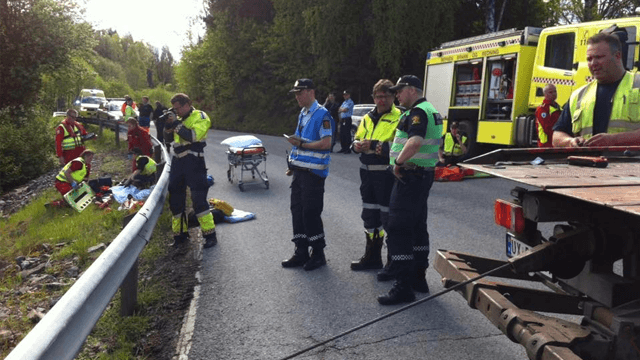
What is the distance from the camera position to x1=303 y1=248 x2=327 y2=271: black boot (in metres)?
5.74

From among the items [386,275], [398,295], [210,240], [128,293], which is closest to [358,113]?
[210,240]

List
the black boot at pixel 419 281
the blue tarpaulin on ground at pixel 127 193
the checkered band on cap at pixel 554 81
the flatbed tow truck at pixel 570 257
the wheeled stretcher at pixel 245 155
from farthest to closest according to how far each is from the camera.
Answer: the checkered band on cap at pixel 554 81 < the wheeled stretcher at pixel 245 155 < the blue tarpaulin on ground at pixel 127 193 < the black boot at pixel 419 281 < the flatbed tow truck at pixel 570 257

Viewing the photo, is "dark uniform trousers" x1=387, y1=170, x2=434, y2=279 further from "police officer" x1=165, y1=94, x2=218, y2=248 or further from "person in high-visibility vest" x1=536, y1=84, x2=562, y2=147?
"person in high-visibility vest" x1=536, y1=84, x2=562, y2=147

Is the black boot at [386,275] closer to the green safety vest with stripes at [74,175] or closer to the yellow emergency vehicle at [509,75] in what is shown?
the yellow emergency vehicle at [509,75]

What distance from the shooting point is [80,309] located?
2.45 metres

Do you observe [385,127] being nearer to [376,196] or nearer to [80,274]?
[376,196]

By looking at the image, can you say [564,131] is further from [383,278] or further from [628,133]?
[383,278]

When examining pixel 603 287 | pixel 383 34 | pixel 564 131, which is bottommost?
pixel 603 287

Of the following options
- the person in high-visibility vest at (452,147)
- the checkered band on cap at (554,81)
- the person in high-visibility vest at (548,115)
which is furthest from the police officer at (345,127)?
the person in high-visibility vest at (548,115)

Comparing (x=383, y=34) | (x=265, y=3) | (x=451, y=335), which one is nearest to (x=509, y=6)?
(x=383, y=34)

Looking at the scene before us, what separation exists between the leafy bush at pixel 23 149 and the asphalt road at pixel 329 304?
9.81 meters

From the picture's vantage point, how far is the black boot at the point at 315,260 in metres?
5.74

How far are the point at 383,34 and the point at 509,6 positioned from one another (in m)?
6.63

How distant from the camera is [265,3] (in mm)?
35312
